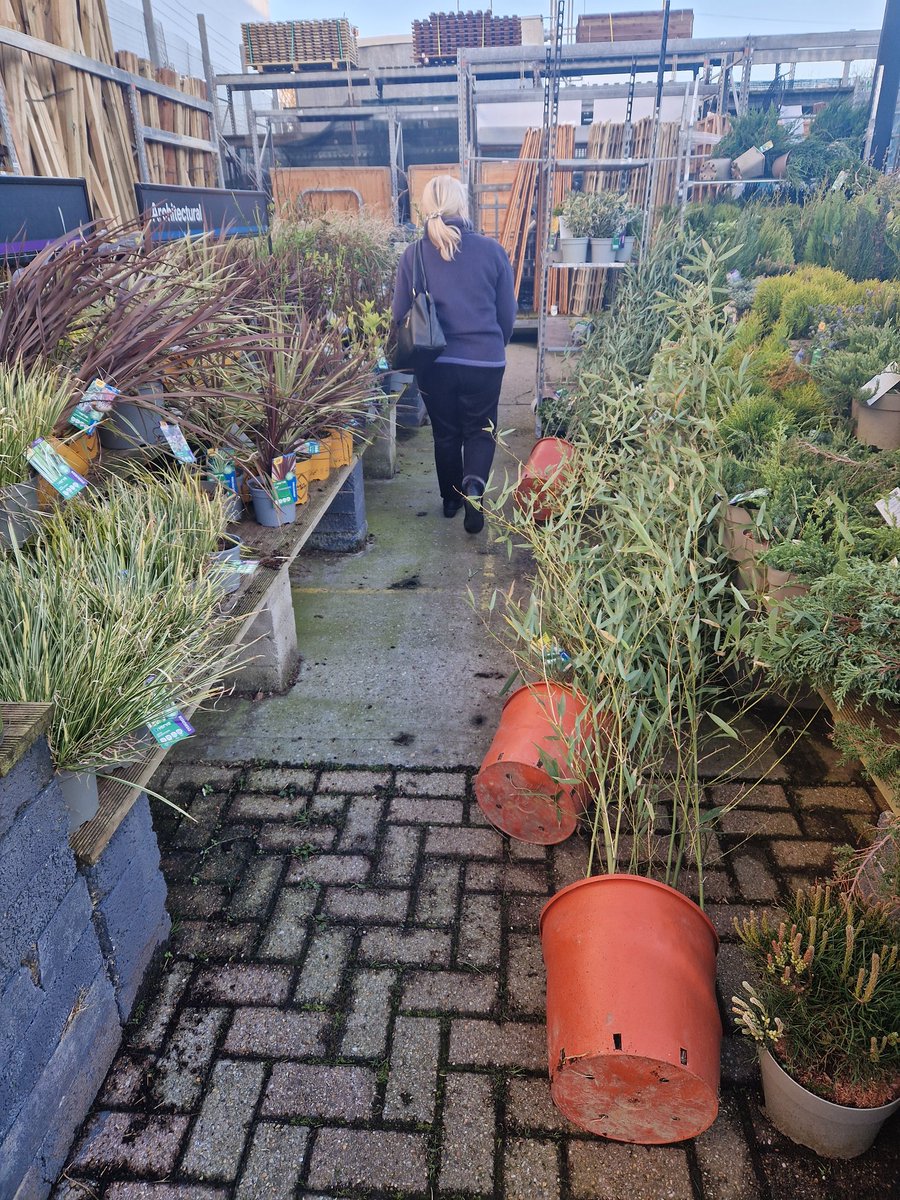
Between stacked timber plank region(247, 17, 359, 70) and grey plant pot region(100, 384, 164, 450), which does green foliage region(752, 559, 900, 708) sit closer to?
grey plant pot region(100, 384, 164, 450)

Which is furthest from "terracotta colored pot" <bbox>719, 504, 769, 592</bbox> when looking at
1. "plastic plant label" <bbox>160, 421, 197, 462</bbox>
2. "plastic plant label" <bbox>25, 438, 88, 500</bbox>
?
"plastic plant label" <bbox>25, 438, 88, 500</bbox>

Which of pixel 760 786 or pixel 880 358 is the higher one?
pixel 880 358

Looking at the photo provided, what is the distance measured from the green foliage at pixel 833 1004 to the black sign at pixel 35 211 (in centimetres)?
344

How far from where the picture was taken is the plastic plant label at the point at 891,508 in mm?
2086

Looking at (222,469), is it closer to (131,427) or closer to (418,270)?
(131,427)

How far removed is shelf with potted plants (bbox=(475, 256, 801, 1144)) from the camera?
154cm

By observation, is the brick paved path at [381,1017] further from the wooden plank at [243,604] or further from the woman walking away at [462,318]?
the woman walking away at [462,318]

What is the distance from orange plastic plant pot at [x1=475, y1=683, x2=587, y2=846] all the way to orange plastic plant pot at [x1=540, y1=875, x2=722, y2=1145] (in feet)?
1.71

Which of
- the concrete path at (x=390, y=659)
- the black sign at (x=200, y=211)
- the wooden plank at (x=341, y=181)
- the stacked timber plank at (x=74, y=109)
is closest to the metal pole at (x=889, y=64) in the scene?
the concrete path at (x=390, y=659)

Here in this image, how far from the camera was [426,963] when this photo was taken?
208 centimetres

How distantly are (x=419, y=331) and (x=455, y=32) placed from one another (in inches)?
528

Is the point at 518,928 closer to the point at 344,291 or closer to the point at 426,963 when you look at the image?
the point at 426,963

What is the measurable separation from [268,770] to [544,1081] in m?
1.41

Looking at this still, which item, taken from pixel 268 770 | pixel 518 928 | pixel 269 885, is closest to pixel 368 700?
pixel 268 770
